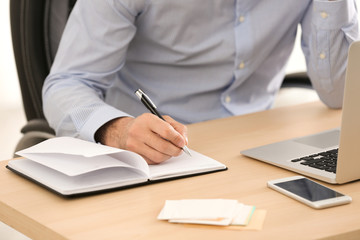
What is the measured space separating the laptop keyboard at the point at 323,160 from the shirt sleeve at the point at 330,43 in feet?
1.57

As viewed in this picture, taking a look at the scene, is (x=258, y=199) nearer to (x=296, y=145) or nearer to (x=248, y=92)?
(x=296, y=145)

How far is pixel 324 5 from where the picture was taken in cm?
161

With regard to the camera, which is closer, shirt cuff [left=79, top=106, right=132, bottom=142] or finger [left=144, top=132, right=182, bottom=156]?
finger [left=144, top=132, right=182, bottom=156]

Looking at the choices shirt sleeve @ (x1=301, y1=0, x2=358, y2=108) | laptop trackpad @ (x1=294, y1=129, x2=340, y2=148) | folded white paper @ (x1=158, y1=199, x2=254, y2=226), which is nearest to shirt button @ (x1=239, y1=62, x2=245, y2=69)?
shirt sleeve @ (x1=301, y1=0, x2=358, y2=108)

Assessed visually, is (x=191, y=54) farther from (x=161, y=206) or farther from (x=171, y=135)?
(x=161, y=206)

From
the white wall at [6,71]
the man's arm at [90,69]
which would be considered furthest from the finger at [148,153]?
the white wall at [6,71]

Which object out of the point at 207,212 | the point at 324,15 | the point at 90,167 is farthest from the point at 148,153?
the point at 324,15

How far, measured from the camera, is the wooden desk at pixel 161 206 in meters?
0.91

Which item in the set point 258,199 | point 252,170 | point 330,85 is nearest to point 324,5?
point 330,85

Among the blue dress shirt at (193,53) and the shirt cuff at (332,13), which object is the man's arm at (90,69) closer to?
the blue dress shirt at (193,53)

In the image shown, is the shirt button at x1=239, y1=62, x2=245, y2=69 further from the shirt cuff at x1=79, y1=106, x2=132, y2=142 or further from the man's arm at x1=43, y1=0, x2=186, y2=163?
the shirt cuff at x1=79, y1=106, x2=132, y2=142

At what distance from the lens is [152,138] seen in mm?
1197

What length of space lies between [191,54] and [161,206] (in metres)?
0.78

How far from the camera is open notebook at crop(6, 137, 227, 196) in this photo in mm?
1071
